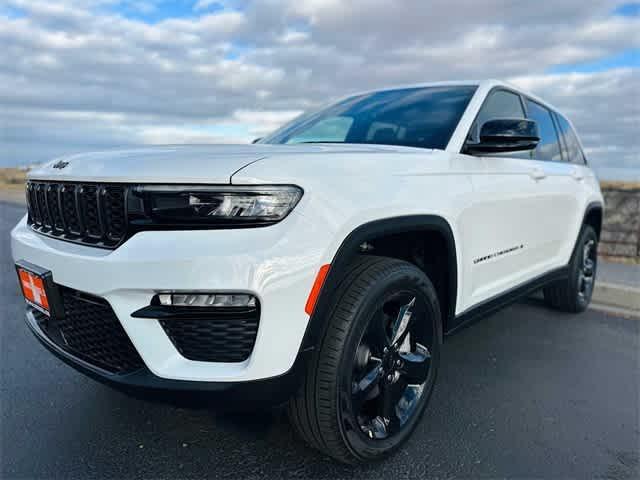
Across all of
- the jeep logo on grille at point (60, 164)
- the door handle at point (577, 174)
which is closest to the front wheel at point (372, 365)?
the jeep logo on grille at point (60, 164)

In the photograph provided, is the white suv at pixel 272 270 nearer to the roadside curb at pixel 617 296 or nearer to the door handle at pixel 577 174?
the door handle at pixel 577 174

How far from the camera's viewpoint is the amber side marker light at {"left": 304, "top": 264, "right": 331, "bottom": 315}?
5.44 ft


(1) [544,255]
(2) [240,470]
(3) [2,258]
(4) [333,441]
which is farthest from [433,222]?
(3) [2,258]

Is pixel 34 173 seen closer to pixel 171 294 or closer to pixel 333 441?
pixel 171 294

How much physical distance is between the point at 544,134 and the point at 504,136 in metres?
1.61

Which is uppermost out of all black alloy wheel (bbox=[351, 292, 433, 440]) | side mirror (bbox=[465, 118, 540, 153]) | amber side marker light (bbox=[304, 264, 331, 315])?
side mirror (bbox=[465, 118, 540, 153])

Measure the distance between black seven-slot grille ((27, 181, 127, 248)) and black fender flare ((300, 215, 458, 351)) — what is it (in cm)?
71

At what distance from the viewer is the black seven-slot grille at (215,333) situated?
5.22 feet

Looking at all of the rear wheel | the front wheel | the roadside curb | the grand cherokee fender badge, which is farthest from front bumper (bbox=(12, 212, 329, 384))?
the roadside curb

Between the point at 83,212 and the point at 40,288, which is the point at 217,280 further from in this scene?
the point at 40,288

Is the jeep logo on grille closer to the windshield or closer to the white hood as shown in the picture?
the white hood

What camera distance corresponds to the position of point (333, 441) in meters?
1.84

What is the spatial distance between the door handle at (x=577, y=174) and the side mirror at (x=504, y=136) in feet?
5.31

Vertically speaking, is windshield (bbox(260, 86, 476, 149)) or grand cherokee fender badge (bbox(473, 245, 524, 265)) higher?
windshield (bbox(260, 86, 476, 149))
